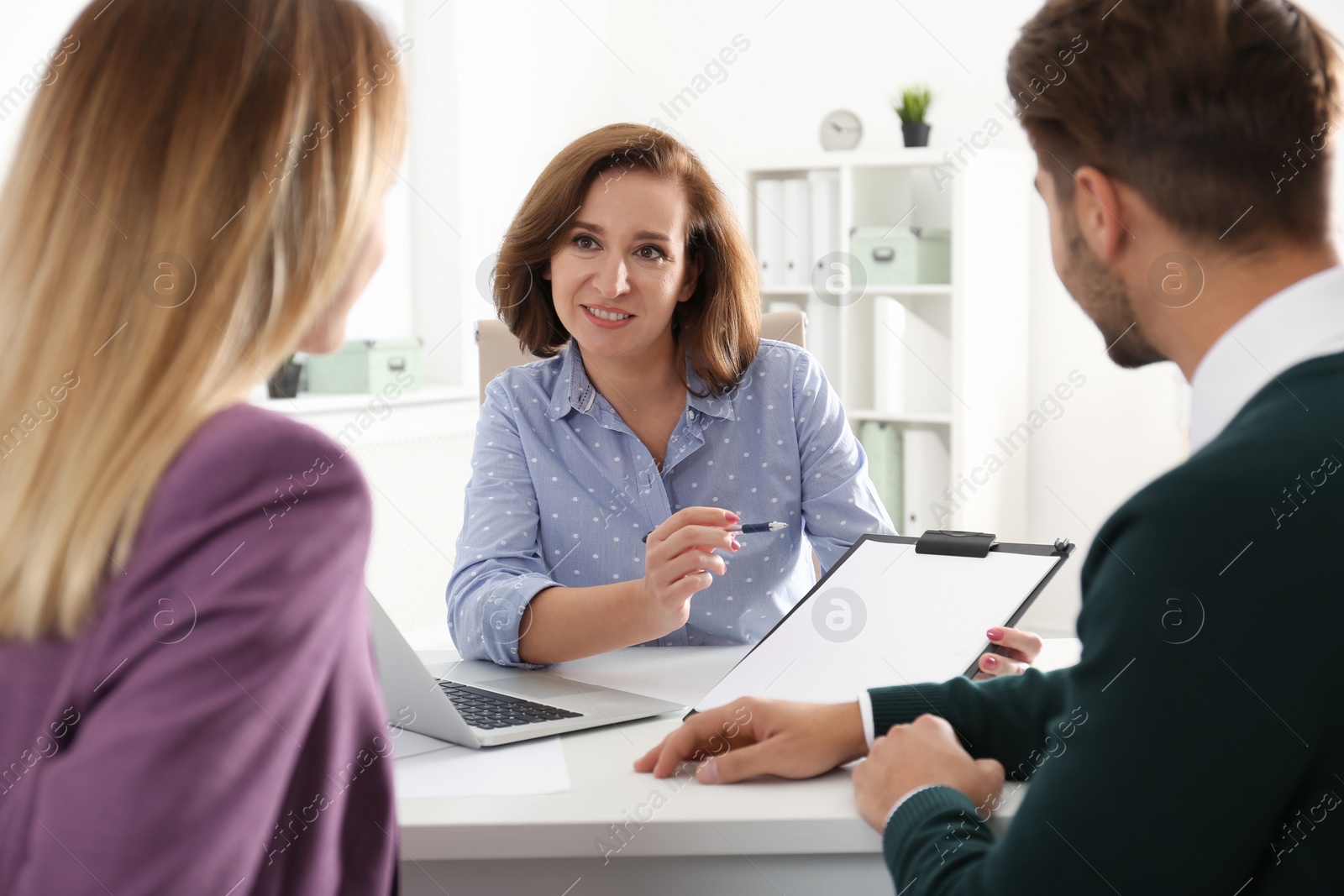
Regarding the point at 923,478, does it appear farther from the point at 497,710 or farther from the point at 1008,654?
the point at 497,710

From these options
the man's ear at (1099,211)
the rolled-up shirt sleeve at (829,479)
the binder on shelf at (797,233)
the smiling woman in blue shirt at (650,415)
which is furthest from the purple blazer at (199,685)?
the binder on shelf at (797,233)

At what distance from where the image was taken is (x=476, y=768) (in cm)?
108

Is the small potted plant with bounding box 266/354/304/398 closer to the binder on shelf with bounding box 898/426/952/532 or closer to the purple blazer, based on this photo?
the binder on shelf with bounding box 898/426/952/532

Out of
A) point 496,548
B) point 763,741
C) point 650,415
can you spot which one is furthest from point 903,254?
Answer: point 763,741

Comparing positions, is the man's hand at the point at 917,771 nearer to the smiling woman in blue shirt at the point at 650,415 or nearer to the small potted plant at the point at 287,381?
the smiling woman in blue shirt at the point at 650,415

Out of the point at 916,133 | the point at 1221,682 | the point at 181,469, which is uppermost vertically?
the point at 916,133

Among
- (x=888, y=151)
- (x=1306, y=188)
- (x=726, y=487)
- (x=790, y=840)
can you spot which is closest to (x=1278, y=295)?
(x=1306, y=188)

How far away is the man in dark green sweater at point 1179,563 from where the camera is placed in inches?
27.5

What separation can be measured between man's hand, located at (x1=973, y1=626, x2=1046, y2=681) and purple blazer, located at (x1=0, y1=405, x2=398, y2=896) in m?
0.72

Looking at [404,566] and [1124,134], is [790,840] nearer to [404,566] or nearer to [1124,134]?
[1124,134]

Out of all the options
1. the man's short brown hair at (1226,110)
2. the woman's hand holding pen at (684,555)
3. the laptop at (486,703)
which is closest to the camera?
the man's short brown hair at (1226,110)

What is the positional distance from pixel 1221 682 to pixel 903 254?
3.22m

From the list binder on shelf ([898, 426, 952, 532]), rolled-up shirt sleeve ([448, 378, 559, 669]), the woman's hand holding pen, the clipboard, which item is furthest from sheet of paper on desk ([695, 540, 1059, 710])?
binder on shelf ([898, 426, 952, 532])

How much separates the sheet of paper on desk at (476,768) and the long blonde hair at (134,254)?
0.41 metres
